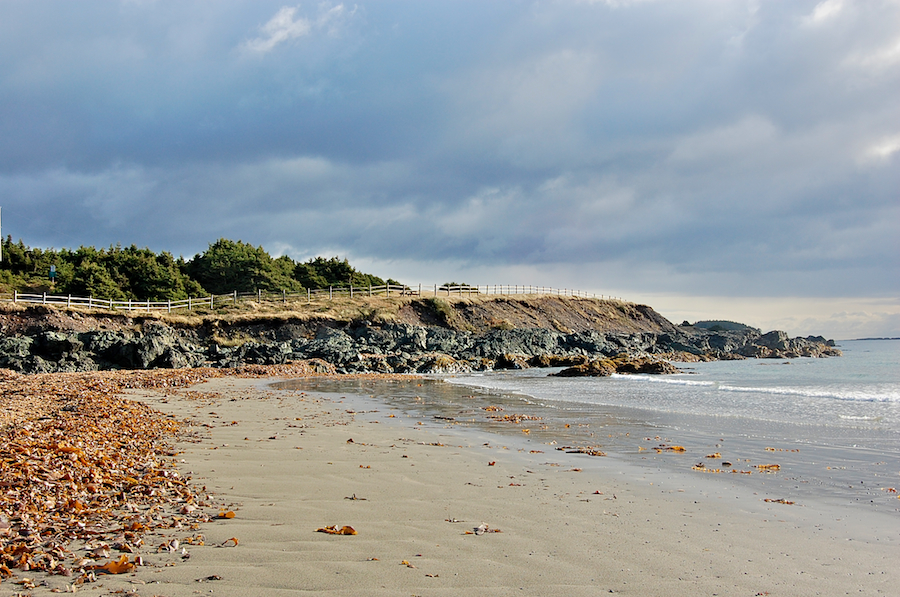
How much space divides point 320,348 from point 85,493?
30.7m

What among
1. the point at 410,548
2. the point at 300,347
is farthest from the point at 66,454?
the point at 300,347

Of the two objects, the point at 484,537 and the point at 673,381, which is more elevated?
the point at 673,381

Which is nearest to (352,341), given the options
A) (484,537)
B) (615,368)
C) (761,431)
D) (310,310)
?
(310,310)

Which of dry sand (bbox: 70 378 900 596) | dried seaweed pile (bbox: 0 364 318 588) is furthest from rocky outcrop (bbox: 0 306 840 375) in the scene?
dry sand (bbox: 70 378 900 596)

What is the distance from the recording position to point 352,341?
40.5 m

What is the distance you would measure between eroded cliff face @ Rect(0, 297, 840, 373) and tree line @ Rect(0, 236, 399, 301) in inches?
458

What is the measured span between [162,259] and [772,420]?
6366 centimetres

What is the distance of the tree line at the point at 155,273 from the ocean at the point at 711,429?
1627 inches

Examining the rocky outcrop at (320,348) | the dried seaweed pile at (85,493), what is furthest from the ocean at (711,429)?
the rocky outcrop at (320,348)

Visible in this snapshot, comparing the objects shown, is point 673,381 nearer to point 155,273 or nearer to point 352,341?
point 352,341

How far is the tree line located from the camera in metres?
52.3

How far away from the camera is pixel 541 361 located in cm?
3859

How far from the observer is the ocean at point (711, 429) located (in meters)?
7.20

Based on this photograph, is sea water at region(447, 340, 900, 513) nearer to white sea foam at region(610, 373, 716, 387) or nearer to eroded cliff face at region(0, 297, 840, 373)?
white sea foam at region(610, 373, 716, 387)
